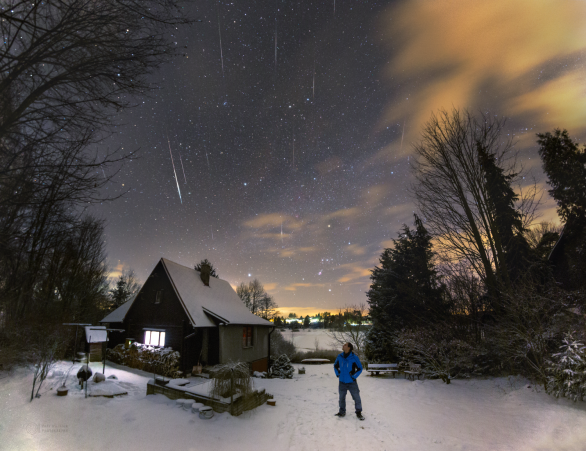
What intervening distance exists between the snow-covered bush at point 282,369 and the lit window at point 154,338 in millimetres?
8101

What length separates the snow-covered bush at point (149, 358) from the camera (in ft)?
50.5

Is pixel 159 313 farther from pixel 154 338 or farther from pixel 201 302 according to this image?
pixel 201 302

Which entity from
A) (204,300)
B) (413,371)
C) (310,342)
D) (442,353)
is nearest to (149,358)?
(204,300)

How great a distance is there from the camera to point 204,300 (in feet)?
66.5

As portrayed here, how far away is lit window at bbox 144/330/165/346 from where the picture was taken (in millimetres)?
17609

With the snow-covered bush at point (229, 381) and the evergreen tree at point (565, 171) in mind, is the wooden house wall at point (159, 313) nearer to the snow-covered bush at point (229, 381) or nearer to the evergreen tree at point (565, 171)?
the snow-covered bush at point (229, 381)

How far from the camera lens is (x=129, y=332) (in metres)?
18.9

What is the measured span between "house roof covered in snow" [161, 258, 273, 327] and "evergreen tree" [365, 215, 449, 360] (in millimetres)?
9151

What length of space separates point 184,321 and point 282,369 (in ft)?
26.5

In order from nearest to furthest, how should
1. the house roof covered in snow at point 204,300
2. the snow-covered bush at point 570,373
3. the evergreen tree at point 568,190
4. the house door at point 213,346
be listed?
the snow-covered bush at point 570,373
the evergreen tree at point 568,190
the house door at point 213,346
the house roof covered in snow at point 204,300

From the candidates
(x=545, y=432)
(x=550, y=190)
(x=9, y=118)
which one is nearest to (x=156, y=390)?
(x=9, y=118)

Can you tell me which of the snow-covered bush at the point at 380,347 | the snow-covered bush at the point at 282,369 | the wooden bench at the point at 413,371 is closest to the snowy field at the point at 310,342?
the snow-covered bush at the point at 282,369

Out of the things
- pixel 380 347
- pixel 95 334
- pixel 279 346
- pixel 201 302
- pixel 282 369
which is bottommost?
pixel 279 346

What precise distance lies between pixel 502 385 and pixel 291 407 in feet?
25.6
